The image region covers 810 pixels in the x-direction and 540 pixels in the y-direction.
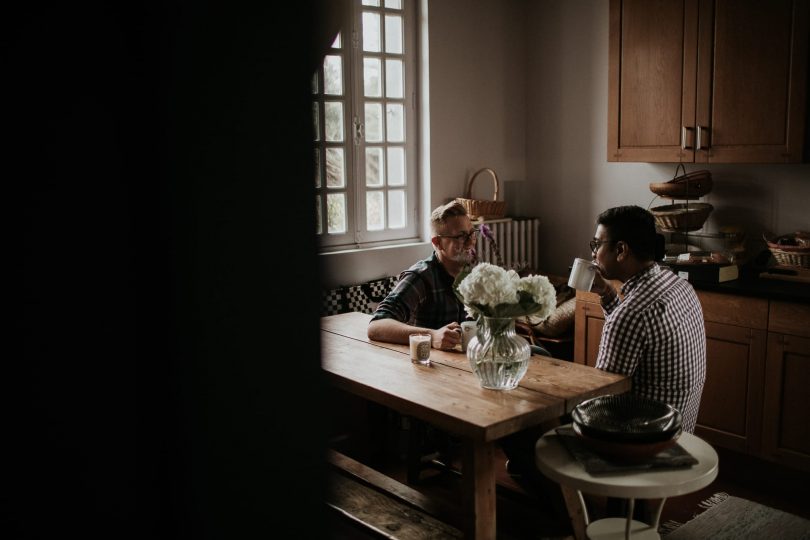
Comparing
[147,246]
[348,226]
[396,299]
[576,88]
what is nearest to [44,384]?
[147,246]

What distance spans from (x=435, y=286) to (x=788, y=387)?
Result: 1.69 metres

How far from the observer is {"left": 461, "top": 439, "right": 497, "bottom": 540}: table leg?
2252 mm

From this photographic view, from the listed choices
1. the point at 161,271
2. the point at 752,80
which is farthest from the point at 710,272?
the point at 161,271

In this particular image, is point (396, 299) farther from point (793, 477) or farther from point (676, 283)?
point (793, 477)

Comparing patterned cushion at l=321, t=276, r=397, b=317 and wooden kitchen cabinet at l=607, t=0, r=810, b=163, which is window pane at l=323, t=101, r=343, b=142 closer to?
patterned cushion at l=321, t=276, r=397, b=317

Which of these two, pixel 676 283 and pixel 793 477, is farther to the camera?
pixel 793 477

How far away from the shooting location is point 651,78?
423 cm

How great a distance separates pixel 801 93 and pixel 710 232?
1010 mm

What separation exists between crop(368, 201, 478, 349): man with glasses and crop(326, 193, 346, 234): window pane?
139 cm

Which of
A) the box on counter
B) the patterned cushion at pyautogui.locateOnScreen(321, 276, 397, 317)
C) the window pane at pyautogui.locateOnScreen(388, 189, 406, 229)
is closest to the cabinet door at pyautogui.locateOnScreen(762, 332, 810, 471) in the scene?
the box on counter

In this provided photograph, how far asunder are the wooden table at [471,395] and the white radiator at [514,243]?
209cm

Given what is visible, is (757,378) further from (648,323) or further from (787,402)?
(648,323)

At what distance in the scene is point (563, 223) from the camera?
5254 mm

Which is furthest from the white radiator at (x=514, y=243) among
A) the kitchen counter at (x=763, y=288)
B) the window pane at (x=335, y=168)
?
the kitchen counter at (x=763, y=288)
